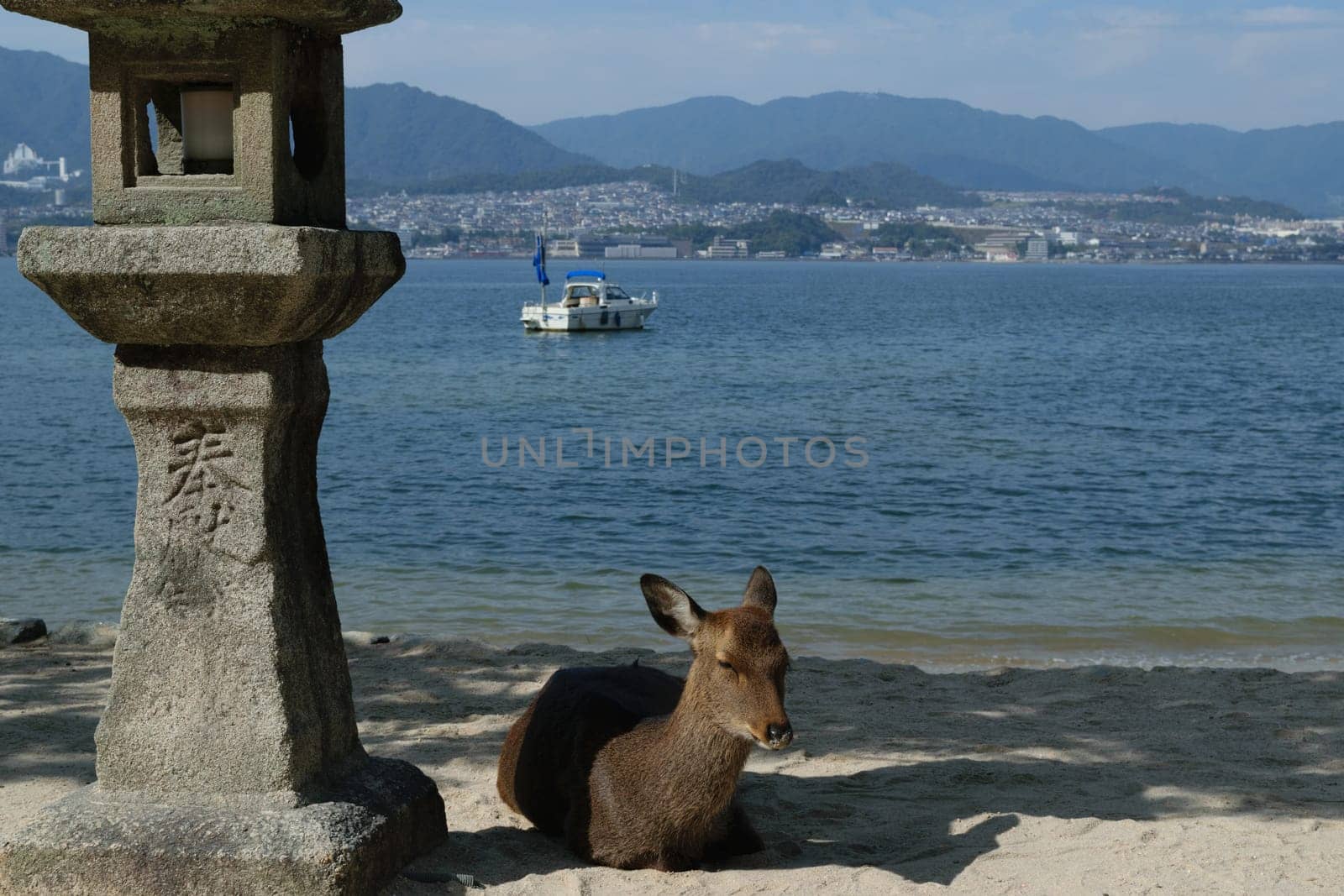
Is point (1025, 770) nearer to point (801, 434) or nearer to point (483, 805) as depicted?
point (483, 805)

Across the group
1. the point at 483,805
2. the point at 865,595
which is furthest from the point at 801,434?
the point at 483,805

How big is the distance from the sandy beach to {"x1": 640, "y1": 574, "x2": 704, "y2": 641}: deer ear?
94 centimetres

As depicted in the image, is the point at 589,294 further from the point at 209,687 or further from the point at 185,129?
the point at 209,687

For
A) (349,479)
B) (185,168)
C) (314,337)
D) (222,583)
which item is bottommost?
(349,479)

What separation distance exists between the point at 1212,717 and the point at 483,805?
442 cm

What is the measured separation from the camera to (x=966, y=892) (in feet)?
17.0

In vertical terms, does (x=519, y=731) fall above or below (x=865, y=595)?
above

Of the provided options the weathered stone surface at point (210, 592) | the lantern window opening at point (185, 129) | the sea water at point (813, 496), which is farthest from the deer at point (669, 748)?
the sea water at point (813, 496)

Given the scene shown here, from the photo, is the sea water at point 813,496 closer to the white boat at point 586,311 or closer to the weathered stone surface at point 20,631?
the weathered stone surface at point 20,631

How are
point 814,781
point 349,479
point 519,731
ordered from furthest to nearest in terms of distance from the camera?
point 349,479, point 814,781, point 519,731

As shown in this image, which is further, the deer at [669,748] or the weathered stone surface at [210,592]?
the deer at [669,748]

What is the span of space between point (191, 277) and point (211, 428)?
0.55 metres

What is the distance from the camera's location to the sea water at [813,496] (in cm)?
1411

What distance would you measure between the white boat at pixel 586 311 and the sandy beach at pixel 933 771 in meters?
58.3
